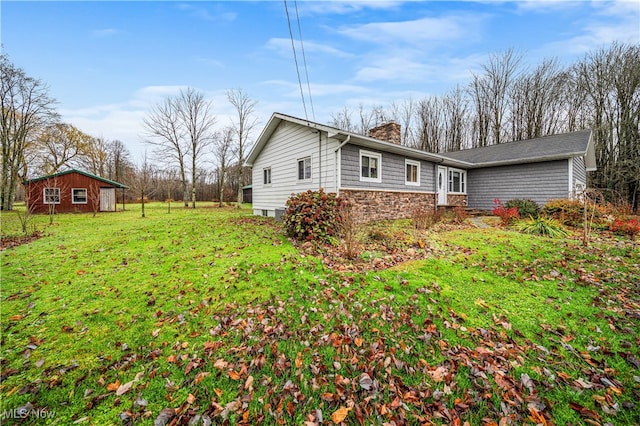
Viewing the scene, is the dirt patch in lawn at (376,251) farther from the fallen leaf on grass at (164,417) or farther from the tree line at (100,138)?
the tree line at (100,138)

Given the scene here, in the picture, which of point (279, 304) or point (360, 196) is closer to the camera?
point (279, 304)

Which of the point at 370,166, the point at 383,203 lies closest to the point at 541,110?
the point at 383,203

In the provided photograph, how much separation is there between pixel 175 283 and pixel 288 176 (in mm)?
8065

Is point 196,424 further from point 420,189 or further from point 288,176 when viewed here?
point 420,189

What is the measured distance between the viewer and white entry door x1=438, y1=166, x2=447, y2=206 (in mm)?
14117

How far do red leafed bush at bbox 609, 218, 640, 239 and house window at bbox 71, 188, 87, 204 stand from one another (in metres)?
30.2

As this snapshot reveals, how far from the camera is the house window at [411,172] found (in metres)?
11.9

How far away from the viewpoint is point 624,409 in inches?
81.8

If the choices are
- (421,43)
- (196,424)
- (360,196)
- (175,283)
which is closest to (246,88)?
(421,43)

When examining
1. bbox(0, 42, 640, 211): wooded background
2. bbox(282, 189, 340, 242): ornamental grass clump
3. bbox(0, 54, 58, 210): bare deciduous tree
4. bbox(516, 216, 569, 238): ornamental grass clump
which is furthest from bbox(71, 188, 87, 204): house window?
bbox(516, 216, 569, 238): ornamental grass clump

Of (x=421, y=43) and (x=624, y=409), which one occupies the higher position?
(x=421, y=43)

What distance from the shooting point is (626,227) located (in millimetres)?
7578

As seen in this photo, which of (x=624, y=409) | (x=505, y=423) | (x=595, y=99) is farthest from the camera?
(x=595, y=99)

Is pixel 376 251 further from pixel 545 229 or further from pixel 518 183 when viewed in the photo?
pixel 518 183
